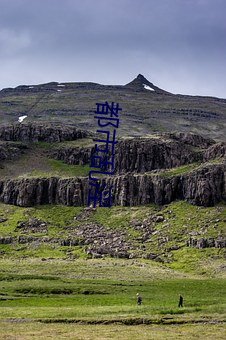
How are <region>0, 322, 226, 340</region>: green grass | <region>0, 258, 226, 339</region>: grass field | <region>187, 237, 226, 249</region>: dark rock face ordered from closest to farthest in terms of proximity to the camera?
<region>0, 322, 226, 340</region>: green grass → <region>0, 258, 226, 339</region>: grass field → <region>187, 237, 226, 249</region>: dark rock face

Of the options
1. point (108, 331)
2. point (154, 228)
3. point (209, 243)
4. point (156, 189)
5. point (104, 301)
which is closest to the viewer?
point (108, 331)

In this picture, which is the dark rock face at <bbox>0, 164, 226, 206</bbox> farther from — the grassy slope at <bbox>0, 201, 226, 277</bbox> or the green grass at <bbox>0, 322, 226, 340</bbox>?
the green grass at <bbox>0, 322, 226, 340</bbox>

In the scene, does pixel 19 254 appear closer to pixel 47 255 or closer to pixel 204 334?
pixel 47 255

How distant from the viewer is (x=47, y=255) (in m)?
145

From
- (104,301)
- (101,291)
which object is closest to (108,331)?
(104,301)

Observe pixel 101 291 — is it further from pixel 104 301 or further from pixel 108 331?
pixel 108 331

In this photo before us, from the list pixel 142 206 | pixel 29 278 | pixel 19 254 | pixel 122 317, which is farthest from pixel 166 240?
pixel 122 317

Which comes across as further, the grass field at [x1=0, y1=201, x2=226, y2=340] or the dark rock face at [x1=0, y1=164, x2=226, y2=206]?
the dark rock face at [x1=0, y1=164, x2=226, y2=206]

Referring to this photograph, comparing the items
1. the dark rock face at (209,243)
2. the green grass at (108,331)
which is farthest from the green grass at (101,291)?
the dark rock face at (209,243)

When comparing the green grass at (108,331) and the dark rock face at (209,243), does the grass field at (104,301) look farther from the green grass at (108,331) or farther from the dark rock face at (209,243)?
the dark rock face at (209,243)

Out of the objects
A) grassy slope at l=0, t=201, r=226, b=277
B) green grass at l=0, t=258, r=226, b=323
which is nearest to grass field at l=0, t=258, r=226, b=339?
green grass at l=0, t=258, r=226, b=323

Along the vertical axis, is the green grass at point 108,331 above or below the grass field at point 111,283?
above

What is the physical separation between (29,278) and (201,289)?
39243 mm

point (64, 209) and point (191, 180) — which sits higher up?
point (191, 180)
